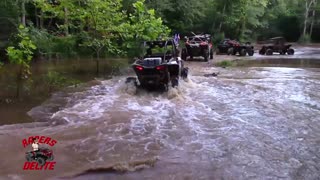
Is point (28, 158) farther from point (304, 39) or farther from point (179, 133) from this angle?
point (304, 39)

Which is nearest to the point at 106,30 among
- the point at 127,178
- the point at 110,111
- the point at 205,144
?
the point at 110,111

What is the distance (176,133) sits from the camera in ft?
25.7

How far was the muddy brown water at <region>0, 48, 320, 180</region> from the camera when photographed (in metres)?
5.80

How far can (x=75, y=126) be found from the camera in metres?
8.24

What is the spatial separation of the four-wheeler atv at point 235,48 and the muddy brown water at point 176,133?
51.2 feet

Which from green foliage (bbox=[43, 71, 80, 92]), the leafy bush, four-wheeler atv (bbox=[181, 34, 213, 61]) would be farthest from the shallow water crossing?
the leafy bush

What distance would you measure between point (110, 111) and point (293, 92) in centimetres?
646

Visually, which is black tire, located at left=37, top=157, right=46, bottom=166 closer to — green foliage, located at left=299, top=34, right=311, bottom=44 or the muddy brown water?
the muddy brown water

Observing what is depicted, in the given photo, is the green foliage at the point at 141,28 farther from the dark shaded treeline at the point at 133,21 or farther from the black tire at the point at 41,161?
the black tire at the point at 41,161

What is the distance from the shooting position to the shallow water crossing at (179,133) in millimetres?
5820

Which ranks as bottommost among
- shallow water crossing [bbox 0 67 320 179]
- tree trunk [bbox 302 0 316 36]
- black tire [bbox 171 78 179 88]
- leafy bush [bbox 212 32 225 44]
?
shallow water crossing [bbox 0 67 320 179]

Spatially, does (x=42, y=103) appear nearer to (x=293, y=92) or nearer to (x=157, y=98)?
(x=157, y=98)

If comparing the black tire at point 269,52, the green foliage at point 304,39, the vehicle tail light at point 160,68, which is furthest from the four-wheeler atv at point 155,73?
the green foliage at point 304,39

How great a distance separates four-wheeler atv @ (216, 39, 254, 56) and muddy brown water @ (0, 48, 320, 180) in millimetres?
15604
